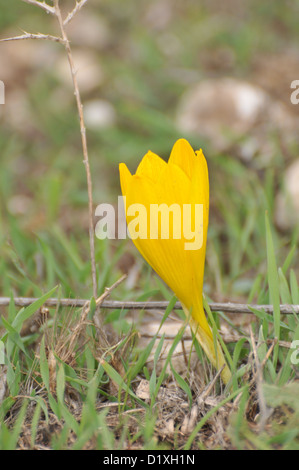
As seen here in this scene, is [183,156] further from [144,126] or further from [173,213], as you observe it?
[144,126]

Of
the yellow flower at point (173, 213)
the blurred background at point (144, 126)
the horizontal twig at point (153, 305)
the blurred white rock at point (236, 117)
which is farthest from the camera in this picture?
the blurred white rock at point (236, 117)

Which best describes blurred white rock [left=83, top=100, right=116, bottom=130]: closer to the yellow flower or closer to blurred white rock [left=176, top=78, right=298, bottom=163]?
blurred white rock [left=176, top=78, right=298, bottom=163]

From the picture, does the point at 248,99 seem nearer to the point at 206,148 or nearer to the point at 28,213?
the point at 206,148

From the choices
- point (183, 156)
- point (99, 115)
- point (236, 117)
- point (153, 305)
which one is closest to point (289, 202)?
point (236, 117)

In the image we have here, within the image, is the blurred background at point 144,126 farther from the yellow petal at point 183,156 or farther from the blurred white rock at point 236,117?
the yellow petal at point 183,156

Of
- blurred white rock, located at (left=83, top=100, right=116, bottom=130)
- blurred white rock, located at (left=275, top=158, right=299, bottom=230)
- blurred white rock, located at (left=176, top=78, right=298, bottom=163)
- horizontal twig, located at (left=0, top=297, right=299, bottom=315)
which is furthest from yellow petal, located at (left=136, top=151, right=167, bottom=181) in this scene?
blurred white rock, located at (left=83, top=100, right=116, bottom=130)

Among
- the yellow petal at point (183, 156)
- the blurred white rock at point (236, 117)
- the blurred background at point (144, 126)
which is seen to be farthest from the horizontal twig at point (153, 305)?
the blurred white rock at point (236, 117)
